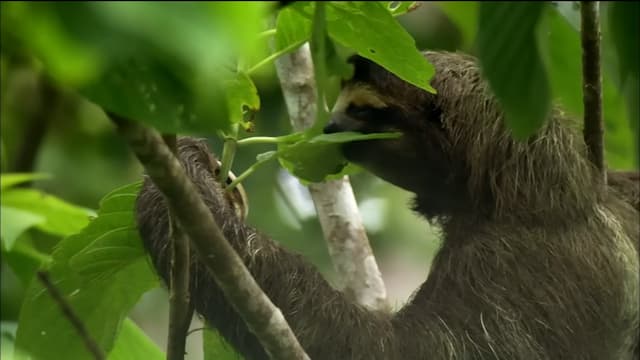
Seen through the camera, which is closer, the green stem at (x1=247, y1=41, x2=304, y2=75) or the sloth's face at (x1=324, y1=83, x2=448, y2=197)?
the green stem at (x1=247, y1=41, x2=304, y2=75)

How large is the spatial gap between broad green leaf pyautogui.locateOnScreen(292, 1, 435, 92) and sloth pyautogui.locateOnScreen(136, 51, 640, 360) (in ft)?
5.30

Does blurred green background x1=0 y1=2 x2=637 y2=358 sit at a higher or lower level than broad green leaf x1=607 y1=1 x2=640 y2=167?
higher

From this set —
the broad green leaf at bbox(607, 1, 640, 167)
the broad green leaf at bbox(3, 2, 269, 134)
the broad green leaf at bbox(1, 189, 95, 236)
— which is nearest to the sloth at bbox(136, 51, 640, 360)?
the broad green leaf at bbox(1, 189, 95, 236)

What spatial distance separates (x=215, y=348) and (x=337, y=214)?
1.47 meters

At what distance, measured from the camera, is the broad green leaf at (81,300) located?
4.15 metres

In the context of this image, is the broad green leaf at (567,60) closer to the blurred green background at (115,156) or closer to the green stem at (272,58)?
the green stem at (272,58)

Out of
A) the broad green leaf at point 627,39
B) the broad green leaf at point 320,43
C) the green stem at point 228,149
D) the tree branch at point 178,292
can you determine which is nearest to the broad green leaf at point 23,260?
the green stem at point 228,149

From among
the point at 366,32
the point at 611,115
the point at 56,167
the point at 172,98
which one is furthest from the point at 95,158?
the point at 172,98

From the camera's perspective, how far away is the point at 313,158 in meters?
3.88

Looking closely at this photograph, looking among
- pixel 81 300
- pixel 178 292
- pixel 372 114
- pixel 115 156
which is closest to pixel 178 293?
pixel 178 292

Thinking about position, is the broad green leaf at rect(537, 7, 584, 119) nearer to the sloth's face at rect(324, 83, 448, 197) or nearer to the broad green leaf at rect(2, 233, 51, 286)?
the sloth's face at rect(324, 83, 448, 197)

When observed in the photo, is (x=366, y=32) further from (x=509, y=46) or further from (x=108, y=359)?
(x=108, y=359)

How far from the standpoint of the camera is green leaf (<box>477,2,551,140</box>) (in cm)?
193

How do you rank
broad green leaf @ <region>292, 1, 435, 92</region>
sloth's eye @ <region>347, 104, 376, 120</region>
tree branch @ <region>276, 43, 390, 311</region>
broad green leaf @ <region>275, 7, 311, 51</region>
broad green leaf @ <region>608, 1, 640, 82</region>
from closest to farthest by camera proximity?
broad green leaf @ <region>608, 1, 640, 82</region> < broad green leaf @ <region>292, 1, 435, 92</region> < broad green leaf @ <region>275, 7, 311, 51</region> < sloth's eye @ <region>347, 104, 376, 120</region> < tree branch @ <region>276, 43, 390, 311</region>
